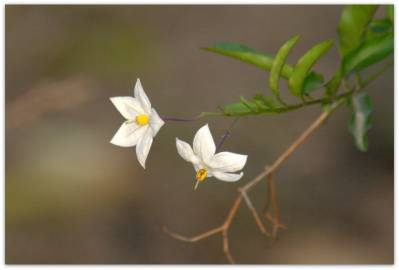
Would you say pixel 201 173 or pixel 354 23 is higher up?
pixel 354 23

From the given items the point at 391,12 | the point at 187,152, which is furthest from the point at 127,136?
the point at 391,12

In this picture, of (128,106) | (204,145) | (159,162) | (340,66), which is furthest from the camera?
(159,162)

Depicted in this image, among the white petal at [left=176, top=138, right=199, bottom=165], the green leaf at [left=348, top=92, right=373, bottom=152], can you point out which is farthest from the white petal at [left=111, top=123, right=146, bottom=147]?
the green leaf at [left=348, top=92, right=373, bottom=152]

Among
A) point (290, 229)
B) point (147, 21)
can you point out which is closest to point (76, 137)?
point (147, 21)

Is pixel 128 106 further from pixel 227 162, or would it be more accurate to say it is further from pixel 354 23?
pixel 354 23

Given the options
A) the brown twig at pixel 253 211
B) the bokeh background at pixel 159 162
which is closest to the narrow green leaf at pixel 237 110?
the brown twig at pixel 253 211

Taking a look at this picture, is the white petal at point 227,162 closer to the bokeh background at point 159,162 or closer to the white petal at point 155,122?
the white petal at point 155,122

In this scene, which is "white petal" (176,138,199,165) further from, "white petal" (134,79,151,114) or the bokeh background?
the bokeh background
